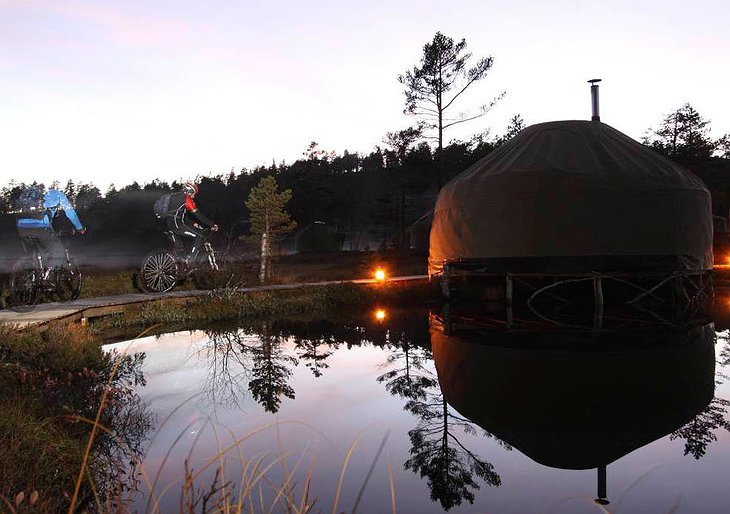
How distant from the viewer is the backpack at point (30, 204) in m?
10.5

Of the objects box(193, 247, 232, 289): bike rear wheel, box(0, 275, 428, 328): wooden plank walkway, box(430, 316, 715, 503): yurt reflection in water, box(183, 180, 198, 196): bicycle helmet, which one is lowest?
box(430, 316, 715, 503): yurt reflection in water

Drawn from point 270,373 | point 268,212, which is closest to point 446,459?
point 270,373

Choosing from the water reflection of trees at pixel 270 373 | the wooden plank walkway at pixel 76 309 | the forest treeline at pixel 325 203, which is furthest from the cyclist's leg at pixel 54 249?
the forest treeline at pixel 325 203

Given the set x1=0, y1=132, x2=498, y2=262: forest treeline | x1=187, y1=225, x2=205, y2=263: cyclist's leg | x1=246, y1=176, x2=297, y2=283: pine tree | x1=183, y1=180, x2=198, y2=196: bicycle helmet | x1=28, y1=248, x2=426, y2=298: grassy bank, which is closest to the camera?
x1=183, y1=180, x2=198, y2=196: bicycle helmet

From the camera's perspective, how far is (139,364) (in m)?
7.93

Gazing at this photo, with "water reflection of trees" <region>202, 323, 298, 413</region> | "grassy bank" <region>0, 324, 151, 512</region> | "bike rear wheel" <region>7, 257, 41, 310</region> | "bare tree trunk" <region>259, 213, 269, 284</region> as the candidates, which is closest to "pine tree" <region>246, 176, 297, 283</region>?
"bare tree trunk" <region>259, 213, 269, 284</region>

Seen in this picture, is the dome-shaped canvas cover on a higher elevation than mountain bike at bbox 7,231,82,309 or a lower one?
higher

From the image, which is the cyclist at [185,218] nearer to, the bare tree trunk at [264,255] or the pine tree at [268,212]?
the bare tree trunk at [264,255]

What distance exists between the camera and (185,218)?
12.9 metres

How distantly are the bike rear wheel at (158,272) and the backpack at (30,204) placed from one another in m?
3.03

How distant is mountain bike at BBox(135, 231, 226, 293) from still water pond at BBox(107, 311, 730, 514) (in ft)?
12.2

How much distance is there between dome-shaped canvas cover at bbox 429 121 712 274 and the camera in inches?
526

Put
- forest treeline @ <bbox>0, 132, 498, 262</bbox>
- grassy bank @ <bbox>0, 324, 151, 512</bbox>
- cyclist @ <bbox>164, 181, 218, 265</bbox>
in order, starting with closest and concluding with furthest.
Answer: grassy bank @ <bbox>0, 324, 151, 512</bbox> < cyclist @ <bbox>164, 181, 218, 265</bbox> < forest treeline @ <bbox>0, 132, 498, 262</bbox>

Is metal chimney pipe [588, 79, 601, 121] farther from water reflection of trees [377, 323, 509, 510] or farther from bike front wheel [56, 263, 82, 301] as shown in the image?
bike front wheel [56, 263, 82, 301]
